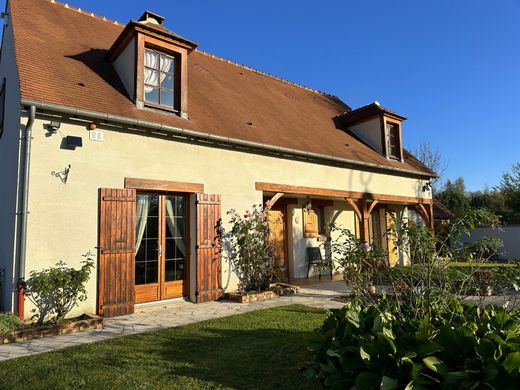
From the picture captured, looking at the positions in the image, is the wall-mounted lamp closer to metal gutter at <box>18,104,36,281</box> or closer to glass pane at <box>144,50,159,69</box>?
metal gutter at <box>18,104,36,281</box>

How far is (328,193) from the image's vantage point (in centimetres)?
1002

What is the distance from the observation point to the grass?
342 centimetres

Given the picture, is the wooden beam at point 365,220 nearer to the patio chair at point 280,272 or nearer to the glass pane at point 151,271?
the patio chair at point 280,272

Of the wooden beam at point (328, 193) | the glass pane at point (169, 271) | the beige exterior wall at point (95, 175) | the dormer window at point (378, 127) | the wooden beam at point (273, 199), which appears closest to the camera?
the beige exterior wall at point (95, 175)

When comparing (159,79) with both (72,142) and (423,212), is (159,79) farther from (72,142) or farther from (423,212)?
(423,212)

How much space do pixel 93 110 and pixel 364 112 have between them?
952cm

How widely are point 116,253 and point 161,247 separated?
988mm

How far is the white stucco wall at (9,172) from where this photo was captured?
18.8ft

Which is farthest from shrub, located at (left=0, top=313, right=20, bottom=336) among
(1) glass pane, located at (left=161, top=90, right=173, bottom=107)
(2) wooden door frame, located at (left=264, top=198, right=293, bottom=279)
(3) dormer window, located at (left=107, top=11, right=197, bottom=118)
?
(2) wooden door frame, located at (left=264, top=198, right=293, bottom=279)

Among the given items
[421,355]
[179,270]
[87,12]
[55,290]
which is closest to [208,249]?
[179,270]

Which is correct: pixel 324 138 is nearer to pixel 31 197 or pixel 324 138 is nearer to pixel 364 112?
pixel 364 112

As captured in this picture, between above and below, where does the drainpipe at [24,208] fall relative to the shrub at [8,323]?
above

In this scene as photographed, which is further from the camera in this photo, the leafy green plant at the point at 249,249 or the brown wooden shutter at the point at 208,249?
the leafy green plant at the point at 249,249

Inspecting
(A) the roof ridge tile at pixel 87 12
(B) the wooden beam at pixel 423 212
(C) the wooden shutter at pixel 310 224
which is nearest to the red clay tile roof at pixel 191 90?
(A) the roof ridge tile at pixel 87 12
